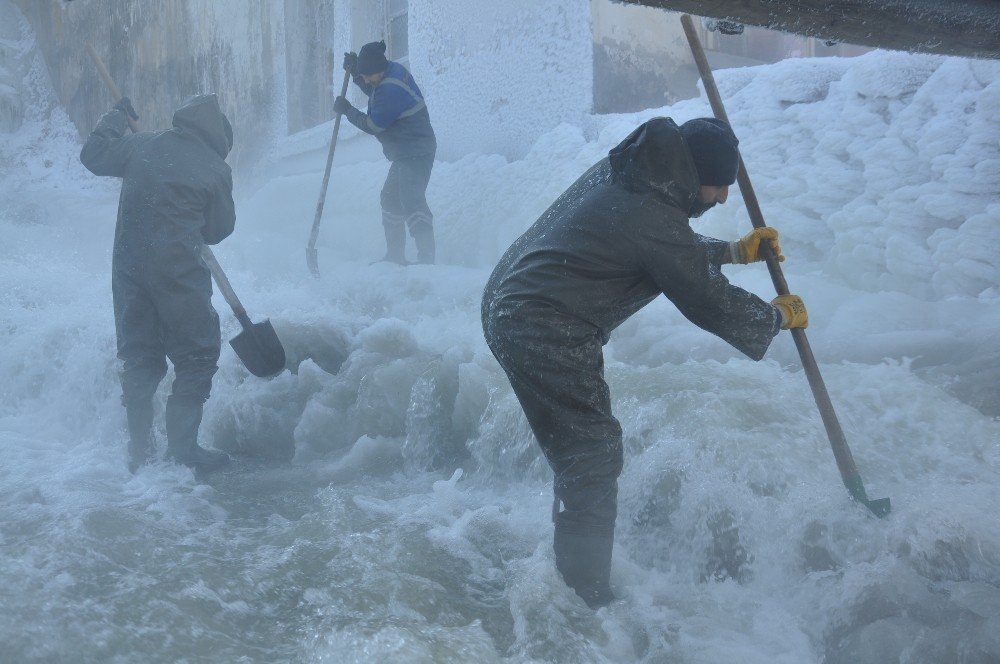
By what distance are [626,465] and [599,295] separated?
4.19 feet

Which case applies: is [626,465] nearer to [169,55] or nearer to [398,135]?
[398,135]

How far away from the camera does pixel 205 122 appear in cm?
448

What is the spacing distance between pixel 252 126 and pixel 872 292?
8.97 meters

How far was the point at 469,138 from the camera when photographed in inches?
300

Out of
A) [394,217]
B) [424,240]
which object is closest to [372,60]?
[394,217]

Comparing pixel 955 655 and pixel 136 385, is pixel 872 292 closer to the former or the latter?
pixel 955 655

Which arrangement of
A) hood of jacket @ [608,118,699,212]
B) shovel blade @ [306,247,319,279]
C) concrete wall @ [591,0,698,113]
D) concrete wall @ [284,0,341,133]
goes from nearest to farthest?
hood of jacket @ [608,118,699,212]
concrete wall @ [591,0,698,113]
shovel blade @ [306,247,319,279]
concrete wall @ [284,0,341,133]

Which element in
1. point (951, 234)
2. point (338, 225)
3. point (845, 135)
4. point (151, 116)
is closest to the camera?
point (951, 234)

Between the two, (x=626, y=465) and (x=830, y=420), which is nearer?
(x=830, y=420)

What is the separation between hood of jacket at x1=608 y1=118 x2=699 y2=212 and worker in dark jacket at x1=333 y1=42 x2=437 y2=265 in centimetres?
430

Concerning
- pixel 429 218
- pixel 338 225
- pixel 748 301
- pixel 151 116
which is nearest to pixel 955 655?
pixel 748 301

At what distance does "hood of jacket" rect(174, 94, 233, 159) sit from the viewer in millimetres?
4445

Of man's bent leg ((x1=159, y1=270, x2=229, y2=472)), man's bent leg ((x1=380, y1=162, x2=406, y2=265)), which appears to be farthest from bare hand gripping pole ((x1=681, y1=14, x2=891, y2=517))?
man's bent leg ((x1=380, y1=162, x2=406, y2=265))

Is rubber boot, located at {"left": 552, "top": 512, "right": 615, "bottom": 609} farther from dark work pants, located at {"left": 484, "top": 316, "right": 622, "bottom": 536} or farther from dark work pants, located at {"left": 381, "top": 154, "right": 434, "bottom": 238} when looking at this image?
dark work pants, located at {"left": 381, "top": 154, "right": 434, "bottom": 238}
